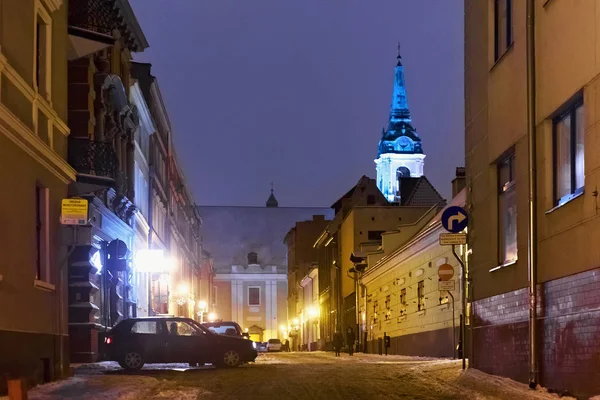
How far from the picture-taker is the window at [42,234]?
1744 cm

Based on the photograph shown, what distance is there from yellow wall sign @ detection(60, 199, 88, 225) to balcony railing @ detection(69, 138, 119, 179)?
17.4 feet

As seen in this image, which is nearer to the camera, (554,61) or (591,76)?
(591,76)

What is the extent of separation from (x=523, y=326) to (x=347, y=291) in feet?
148

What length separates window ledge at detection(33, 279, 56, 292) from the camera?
16859 mm

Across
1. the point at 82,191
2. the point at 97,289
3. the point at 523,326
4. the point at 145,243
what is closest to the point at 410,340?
the point at 145,243

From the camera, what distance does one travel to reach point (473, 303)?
1922 cm

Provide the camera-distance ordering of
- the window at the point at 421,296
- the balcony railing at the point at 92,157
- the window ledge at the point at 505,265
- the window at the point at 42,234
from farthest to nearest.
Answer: the window at the point at 421,296, the balcony railing at the point at 92,157, the window at the point at 42,234, the window ledge at the point at 505,265

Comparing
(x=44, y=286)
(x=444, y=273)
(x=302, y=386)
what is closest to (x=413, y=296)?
(x=444, y=273)

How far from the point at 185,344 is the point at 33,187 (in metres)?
10.1

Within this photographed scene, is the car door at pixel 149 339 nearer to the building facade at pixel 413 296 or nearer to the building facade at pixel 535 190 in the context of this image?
the building facade at pixel 413 296

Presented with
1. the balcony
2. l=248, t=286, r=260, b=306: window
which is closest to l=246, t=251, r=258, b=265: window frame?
l=248, t=286, r=260, b=306: window

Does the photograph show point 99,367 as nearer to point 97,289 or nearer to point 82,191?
point 97,289

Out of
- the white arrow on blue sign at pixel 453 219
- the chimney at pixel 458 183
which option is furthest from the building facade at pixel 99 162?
the chimney at pixel 458 183

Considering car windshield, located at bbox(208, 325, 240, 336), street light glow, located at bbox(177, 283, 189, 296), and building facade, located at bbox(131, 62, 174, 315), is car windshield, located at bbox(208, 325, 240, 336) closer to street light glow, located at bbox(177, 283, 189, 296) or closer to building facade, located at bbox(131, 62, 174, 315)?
building facade, located at bbox(131, 62, 174, 315)
